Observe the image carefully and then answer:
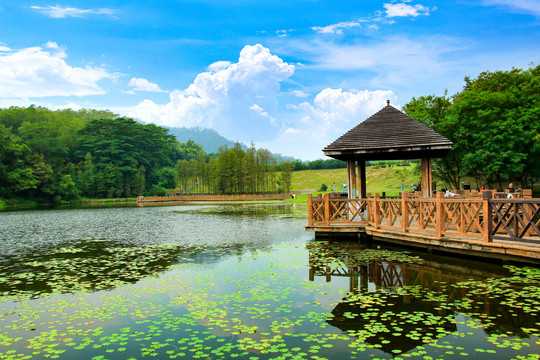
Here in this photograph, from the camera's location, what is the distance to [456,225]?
32.0 feet

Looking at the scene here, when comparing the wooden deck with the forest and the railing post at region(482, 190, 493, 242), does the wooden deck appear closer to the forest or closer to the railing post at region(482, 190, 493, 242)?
the railing post at region(482, 190, 493, 242)

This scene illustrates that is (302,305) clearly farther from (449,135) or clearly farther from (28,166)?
(28,166)

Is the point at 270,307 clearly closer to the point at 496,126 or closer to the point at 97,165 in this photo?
the point at 496,126

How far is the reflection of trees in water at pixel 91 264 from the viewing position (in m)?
8.09

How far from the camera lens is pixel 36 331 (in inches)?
212

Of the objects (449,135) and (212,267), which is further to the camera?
(449,135)

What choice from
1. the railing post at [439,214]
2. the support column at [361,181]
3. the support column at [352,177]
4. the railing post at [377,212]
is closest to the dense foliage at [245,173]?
the support column at [361,181]

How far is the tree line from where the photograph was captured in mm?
56506

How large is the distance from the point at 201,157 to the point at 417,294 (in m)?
76.0

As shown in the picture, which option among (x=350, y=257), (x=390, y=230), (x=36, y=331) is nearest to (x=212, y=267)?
(x=350, y=257)

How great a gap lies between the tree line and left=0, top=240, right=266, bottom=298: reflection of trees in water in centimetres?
5012

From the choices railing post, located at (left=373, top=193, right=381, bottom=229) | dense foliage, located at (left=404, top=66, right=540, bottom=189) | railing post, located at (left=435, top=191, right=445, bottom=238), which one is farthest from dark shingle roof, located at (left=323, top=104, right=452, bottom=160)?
dense foliage, located at (left=404, top=66, right=540, bottom=189)

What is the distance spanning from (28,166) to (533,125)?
65.2 meters

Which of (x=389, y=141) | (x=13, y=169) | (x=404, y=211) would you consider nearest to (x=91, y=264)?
(x=404, y=211)
